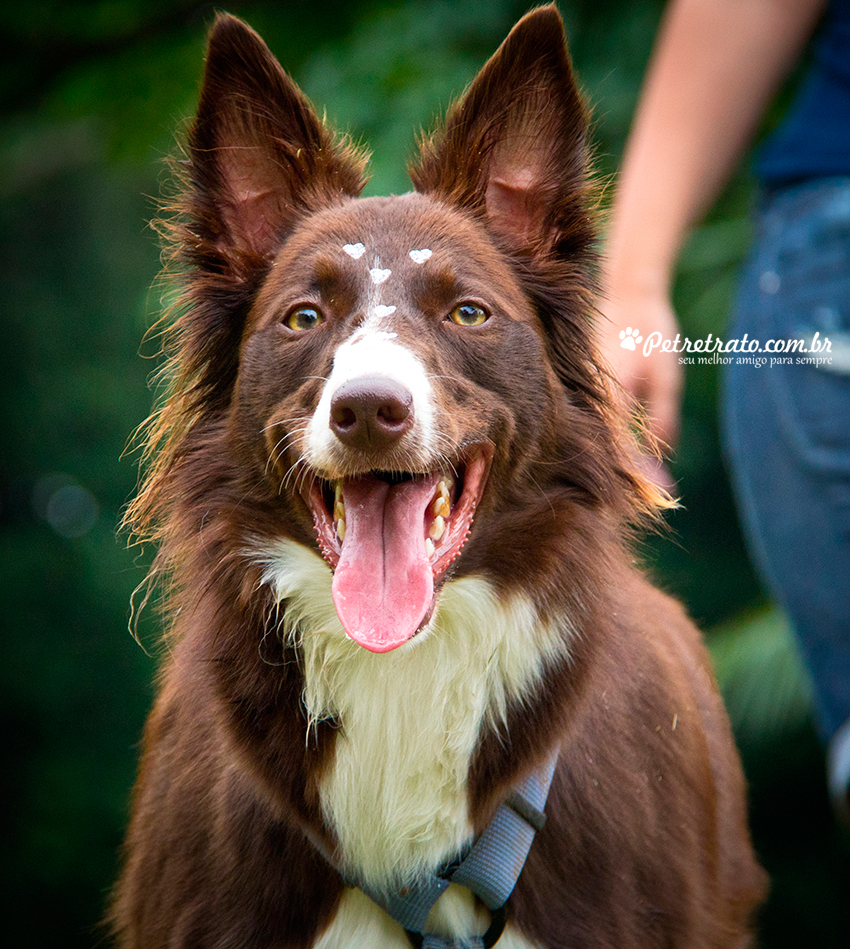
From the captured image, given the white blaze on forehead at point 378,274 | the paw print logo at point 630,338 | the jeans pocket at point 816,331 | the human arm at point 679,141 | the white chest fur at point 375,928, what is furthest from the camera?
the paw print logo at point 630,338

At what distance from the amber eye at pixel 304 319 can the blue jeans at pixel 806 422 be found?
49.4 inches

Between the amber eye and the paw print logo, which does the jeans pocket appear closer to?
the paw print logo

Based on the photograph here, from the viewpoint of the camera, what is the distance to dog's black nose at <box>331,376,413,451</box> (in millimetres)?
2281

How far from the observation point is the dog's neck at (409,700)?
8.37 ft

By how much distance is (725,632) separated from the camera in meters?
7.12

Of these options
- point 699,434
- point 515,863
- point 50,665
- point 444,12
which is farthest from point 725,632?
point 50,665

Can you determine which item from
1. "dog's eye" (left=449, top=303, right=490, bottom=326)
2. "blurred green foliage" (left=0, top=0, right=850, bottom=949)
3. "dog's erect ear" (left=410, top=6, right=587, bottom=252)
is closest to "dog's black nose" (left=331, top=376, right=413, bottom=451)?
"dog's eye" (left=449, top=303, right=490, bottom=326)

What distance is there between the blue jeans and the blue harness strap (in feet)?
3.30

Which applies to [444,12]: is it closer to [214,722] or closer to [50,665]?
[214,722]

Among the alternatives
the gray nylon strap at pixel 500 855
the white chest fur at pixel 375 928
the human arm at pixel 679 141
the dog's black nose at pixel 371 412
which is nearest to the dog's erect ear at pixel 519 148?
the human arm at pixel 679 141

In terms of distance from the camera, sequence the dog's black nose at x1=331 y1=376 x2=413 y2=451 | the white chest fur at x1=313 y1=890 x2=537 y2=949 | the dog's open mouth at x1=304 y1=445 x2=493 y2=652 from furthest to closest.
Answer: the white chest fur at x1=313 y1=890 x2=537 y2=949
the dog's open mouth at x1=304 y1=445 x2=493 y2=652
the dog's black nose at x1=331 y1=376 x2=413 y2=451

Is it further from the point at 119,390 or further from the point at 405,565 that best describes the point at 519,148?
the point at 119,390

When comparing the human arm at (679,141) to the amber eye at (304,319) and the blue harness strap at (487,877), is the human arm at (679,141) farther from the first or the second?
the blue harness strap at (487,877)

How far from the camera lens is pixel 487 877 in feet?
8.00
